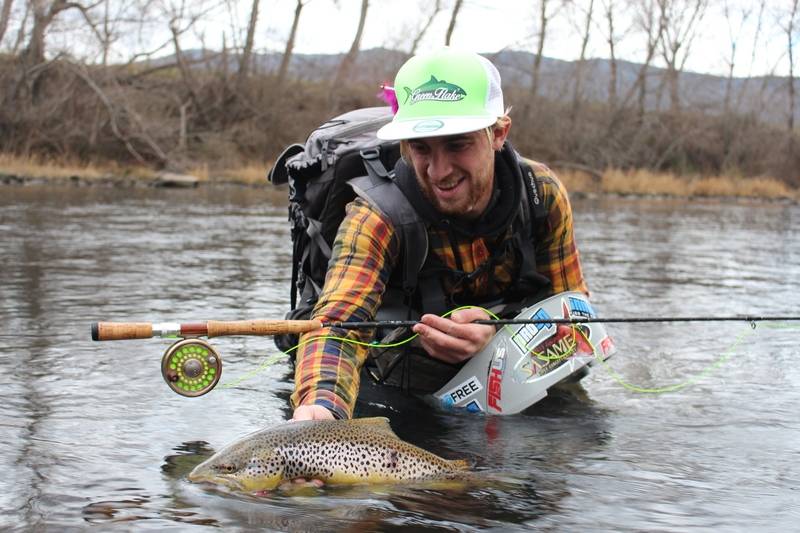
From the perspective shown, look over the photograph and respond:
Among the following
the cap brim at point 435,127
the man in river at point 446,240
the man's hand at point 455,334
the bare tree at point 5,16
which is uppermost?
the bare tree at point 5,16

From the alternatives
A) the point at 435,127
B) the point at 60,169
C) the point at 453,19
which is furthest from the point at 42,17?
the point at 435,127

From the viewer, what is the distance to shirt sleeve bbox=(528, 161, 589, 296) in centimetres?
473

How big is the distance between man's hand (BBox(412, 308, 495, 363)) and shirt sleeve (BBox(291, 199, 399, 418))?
227 mm

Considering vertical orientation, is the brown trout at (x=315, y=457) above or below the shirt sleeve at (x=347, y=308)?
below

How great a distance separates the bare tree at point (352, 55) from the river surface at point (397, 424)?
30.5m

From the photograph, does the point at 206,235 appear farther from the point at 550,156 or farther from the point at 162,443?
the point at 550,156

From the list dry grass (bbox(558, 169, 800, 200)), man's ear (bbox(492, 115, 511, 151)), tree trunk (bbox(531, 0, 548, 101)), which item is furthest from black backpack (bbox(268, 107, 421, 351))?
tree trunk (bbox(531, 0, 548, 101))

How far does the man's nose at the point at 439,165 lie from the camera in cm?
394

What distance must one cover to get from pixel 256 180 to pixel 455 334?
25.6 metres

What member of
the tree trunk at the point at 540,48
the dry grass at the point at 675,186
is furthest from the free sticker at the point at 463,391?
the tree trunk at the point at 540,48

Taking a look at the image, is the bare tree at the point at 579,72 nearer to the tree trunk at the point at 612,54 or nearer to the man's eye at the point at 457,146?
the tree trunk at the point at 612,54

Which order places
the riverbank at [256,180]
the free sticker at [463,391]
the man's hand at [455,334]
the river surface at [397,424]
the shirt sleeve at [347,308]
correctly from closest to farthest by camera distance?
the river surface at [397,424] → the shirt sleeve at [347,308] → the man's hand at [455,334] → the free sticker at [463,391] → the riverbank at [256,180]

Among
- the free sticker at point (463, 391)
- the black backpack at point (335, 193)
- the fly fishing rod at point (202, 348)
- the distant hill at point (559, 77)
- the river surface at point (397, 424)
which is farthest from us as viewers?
the distant hill at point (559, 77)

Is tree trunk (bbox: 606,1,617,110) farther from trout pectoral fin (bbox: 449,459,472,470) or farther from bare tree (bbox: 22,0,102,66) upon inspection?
trout pectoral fin (bbox: 449,459,472,470)
